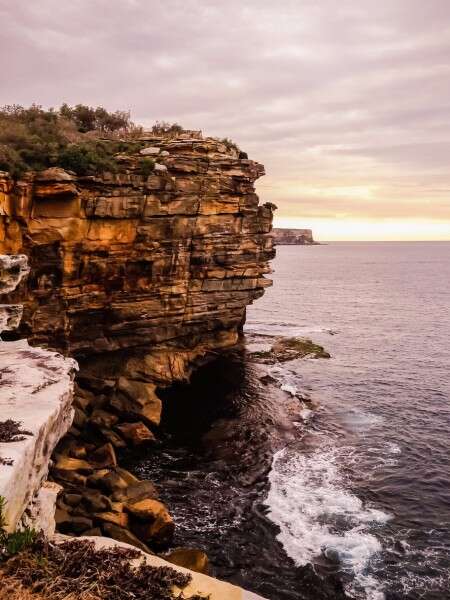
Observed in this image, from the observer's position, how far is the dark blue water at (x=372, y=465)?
2070 cm

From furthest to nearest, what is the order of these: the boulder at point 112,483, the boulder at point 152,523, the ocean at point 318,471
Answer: the boulder at point 112,483, the boulder at point 152,523, the ocean at point 318,471

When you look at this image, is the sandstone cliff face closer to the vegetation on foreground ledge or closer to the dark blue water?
the dark blue water

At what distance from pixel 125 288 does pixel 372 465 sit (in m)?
21.4

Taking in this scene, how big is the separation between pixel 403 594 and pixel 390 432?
1556 cm

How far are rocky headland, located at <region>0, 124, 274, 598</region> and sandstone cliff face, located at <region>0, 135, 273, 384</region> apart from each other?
0.09m

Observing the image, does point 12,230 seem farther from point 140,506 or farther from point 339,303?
point 339,303

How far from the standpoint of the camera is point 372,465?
94.6ft

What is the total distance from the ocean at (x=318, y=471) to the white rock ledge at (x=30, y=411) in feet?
A: 28.1

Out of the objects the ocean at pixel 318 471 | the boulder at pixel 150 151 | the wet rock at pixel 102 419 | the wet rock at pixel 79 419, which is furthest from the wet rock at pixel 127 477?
the boulder at pixel 150 151

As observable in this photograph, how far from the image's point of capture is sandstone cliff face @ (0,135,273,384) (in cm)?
3319

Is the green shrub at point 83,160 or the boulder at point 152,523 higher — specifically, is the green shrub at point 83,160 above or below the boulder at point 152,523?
above

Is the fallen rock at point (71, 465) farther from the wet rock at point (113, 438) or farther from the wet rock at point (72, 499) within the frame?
the wet rock at point (113, 438)

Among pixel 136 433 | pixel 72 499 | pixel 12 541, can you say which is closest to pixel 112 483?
pixel 72 499

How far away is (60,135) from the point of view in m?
37.3
